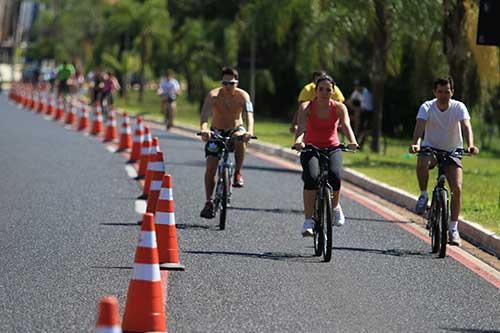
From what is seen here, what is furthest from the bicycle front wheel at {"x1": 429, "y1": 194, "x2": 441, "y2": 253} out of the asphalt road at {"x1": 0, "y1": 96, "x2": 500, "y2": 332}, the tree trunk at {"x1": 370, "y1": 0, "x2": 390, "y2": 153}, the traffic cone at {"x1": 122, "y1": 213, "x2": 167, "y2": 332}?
the tree trunk at {"x1": 370, "y1": 0, "x2": 390, "y2": 153}

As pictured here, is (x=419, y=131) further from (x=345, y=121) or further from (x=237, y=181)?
(x=237, y=181)

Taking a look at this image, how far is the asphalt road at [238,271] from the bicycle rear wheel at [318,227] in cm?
16

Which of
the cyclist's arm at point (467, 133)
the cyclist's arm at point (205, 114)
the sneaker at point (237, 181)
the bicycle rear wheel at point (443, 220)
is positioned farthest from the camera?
the sneaker at point (237, 181)

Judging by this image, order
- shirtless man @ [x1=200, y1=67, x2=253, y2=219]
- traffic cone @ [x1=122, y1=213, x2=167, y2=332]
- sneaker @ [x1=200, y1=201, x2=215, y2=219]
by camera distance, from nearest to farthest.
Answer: traffic cone @ [x1=122, y1=213, x2=167, y2=332], sneaker @ [x1=200, y1=201, x2=215, y2=219], shirtless man @ [x1=200, y1=67, x2=253, y2=219]

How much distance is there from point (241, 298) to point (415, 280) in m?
1.93

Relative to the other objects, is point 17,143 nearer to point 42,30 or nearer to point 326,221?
point 326,221

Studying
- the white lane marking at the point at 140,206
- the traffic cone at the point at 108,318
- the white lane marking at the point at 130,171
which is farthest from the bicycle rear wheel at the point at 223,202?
the traffic cone at the point at 108,318

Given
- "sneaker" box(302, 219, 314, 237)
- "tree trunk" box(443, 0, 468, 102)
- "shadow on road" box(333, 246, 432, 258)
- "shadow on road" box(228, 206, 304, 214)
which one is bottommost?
"shadow on road" box(228, 206, 304, 214)

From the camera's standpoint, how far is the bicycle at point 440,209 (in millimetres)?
12617

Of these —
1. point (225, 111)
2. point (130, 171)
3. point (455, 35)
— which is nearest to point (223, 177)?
point (225, 111)

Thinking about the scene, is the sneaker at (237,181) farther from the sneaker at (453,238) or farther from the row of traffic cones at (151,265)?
the sneaker at (453,238)

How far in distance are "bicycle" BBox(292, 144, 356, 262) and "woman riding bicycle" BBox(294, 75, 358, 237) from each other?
0.15 ft

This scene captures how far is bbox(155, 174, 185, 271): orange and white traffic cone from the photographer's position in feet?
35.6

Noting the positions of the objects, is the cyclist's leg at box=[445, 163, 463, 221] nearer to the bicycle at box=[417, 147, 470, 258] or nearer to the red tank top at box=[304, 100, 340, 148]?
the bicycle at box=[417, 147, 470, 258]
